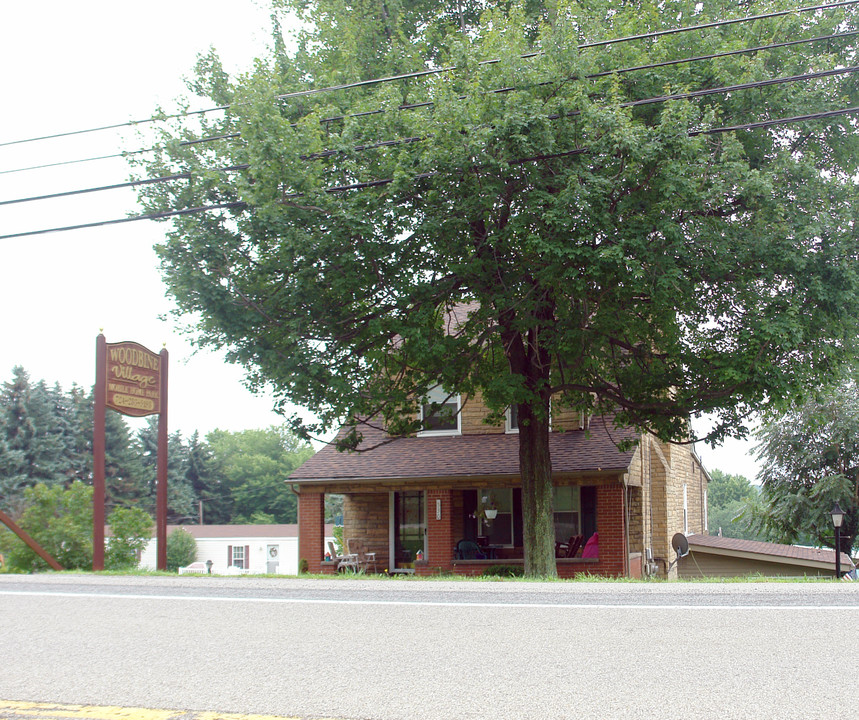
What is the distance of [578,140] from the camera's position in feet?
39.1

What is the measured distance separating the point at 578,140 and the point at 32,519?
36.8ft

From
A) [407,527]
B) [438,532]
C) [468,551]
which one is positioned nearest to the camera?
[438,532]

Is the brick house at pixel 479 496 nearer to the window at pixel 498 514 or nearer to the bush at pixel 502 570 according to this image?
the window at pixel 498 514

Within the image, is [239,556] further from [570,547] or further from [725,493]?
[725,493]

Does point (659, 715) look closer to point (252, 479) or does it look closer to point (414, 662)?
point (414, 662)

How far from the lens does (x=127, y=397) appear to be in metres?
15.2

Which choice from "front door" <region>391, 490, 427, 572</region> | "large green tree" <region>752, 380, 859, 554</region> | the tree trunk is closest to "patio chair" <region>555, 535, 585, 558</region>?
"front door" <region>391, 490, 427, 572</region>

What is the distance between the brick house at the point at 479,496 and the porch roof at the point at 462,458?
0.09ft

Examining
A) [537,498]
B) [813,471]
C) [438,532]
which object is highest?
[813,471]

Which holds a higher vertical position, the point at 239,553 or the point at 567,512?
the point at 567,512

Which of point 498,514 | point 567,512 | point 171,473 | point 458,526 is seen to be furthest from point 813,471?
point 171,473

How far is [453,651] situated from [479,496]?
16.1 meters

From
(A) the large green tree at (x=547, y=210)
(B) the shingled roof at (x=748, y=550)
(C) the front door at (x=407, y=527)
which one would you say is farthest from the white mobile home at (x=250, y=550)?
(A) the large green tree at (x=547, y=210)

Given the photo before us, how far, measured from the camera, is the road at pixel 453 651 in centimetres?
497
